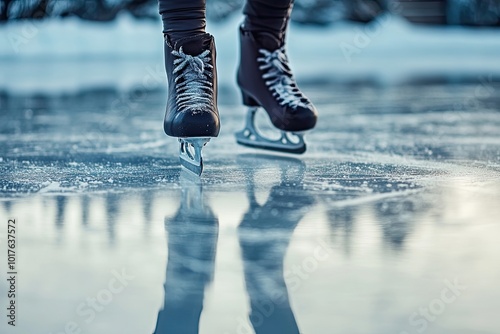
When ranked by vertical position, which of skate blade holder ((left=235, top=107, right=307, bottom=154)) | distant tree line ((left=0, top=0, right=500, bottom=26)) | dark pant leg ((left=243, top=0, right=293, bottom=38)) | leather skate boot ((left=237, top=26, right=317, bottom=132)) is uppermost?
distant tree line ((left=0, top=0, right=500, bottom=26))

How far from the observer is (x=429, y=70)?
6605 mm

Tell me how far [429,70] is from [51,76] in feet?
8.41

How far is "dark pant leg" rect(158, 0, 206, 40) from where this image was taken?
1.84 meters

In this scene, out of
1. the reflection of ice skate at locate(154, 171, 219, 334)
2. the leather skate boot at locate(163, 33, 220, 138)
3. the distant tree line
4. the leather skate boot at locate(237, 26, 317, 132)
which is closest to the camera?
the reflection of ice skate at locate(154, 171, 219, 334)

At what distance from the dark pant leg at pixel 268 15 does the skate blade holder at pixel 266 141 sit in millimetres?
211

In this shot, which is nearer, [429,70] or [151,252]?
[151,252]

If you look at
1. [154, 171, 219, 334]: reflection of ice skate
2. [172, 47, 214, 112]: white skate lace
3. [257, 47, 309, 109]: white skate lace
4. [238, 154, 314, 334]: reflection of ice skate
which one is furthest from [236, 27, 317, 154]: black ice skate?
[154, 171, 219, 334]: reflection of ice skate

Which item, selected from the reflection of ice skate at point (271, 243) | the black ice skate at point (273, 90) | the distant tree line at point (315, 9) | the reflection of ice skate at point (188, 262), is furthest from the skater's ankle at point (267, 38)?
the distant tree line at point (315, 9)

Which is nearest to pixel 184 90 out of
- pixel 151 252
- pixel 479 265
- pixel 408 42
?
pixel 151 252

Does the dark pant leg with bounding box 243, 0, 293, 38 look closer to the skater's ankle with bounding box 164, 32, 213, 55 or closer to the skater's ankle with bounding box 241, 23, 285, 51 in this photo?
the skater's ankle with bounding box 241, 23, 285, 51

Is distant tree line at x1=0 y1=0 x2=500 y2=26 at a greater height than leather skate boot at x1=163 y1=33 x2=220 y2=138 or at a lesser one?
greater

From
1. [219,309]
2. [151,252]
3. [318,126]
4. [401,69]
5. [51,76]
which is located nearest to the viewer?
[219,309]

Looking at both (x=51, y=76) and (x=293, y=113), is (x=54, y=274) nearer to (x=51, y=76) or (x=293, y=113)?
(x=293, y=113)

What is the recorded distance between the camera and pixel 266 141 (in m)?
2.16
